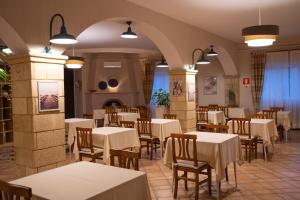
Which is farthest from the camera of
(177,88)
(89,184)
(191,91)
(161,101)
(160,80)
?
(160,80)

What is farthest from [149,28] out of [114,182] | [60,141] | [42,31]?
[114,182]

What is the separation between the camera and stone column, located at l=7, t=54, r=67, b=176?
3.45 m

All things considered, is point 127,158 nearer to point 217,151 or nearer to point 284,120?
point 217,151

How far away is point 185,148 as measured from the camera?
3.64 metres

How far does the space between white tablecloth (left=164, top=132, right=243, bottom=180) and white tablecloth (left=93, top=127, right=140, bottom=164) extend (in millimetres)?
1055

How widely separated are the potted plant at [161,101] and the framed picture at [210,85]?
138 cm

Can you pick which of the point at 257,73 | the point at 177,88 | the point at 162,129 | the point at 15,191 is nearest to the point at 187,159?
the point at 162,129

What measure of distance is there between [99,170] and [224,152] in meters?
1.76

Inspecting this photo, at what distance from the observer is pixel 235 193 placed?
3.85 meters

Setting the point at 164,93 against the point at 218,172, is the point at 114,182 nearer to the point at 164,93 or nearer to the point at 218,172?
the point at 218,172

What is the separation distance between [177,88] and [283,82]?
Answer: 14.3ft

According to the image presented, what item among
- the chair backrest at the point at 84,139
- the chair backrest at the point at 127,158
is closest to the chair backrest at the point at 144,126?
the chair backrest at the point at 84,139

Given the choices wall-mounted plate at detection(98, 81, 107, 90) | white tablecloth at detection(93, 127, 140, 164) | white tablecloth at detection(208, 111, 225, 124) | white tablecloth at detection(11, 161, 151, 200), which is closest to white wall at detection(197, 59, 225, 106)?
white tablecloth at detection(208, 111, 225, 124)

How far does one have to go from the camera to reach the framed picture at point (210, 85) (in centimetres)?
1030
